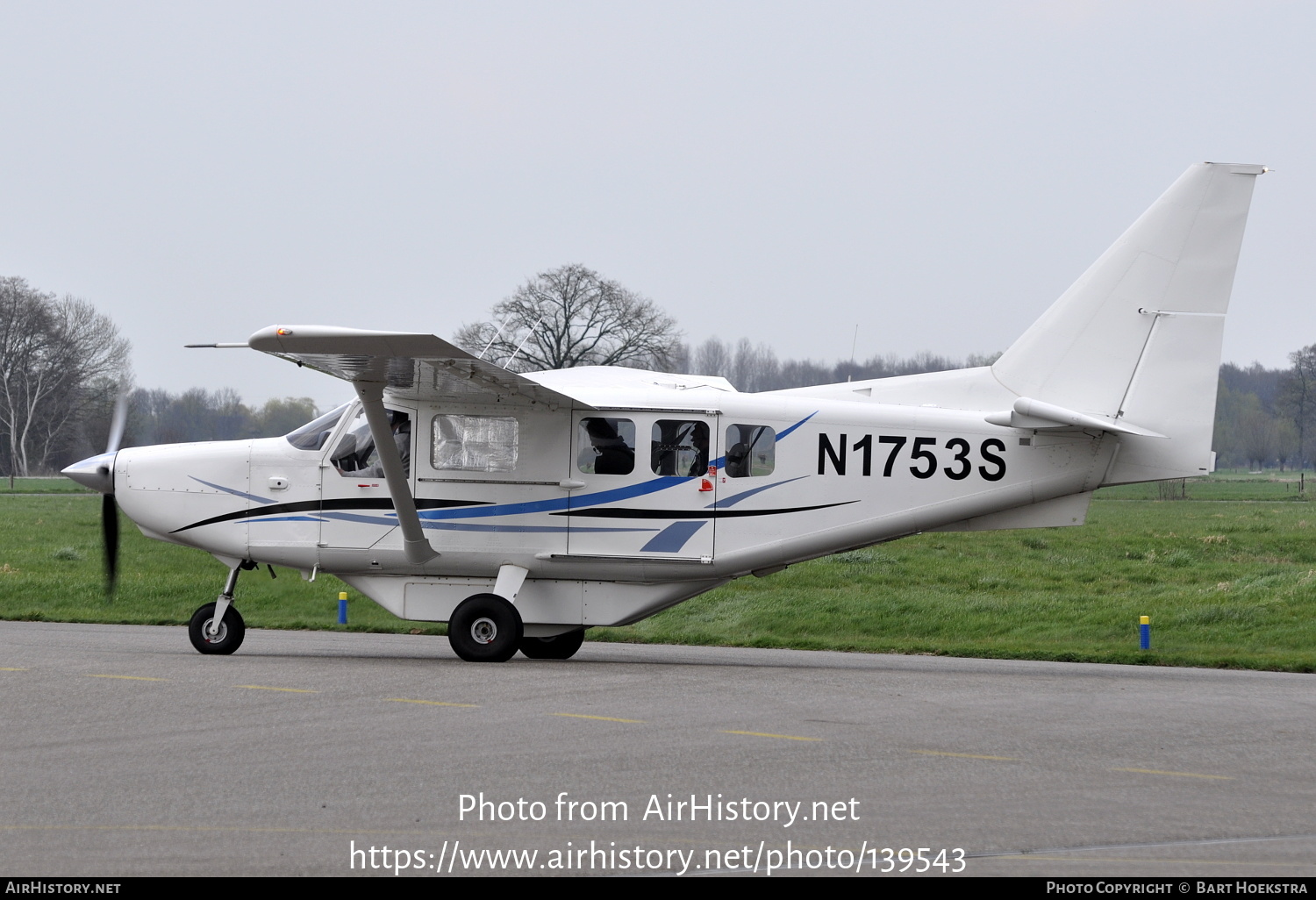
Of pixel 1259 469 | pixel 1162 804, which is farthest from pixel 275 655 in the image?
pixel 1259 469

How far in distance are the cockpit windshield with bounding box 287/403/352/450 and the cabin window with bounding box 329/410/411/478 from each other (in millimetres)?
217

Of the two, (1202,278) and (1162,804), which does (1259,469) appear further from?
(1162,804)

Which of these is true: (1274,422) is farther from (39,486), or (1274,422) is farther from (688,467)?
(688,467)

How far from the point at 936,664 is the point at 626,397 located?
4.93m

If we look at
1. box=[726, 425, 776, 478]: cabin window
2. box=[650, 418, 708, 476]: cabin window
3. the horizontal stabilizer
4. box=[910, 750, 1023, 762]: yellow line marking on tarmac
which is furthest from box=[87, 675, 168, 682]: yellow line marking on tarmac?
the horizontal stabilizer

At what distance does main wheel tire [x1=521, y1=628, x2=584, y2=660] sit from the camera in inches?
592

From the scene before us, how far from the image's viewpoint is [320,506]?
14.5m

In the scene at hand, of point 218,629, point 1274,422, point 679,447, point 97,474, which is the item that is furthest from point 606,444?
point 1274,422

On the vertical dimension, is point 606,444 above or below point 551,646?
above

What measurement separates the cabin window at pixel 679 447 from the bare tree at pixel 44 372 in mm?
48178

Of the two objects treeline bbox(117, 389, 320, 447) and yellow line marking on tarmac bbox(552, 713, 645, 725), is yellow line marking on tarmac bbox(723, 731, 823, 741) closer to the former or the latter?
yellow line marking on tarmac bbox(552, 713, 645, 725)

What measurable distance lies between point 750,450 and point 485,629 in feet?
11.2

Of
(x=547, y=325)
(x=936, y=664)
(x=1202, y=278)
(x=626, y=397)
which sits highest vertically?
(x=547, y=325)

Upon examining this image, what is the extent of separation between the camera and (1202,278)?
531 inches
